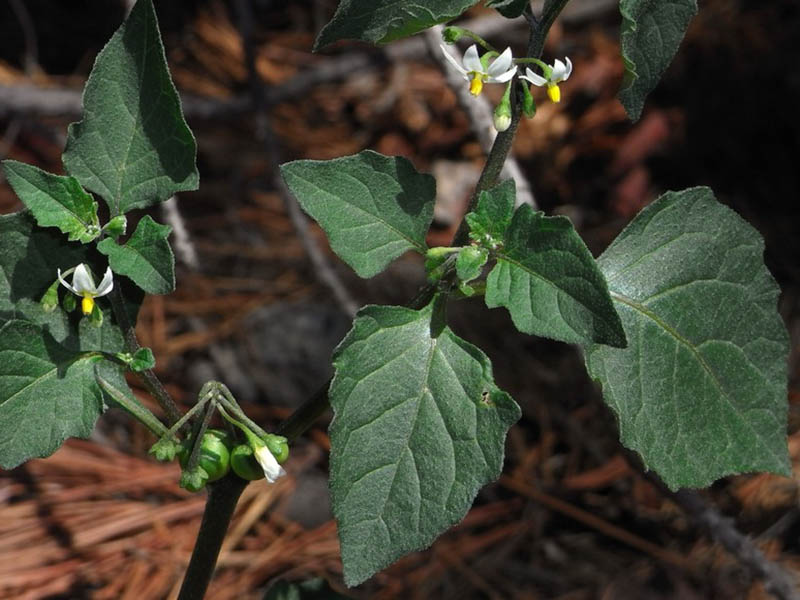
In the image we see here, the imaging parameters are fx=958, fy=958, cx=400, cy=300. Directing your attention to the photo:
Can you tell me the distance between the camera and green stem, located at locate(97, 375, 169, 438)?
1402mm

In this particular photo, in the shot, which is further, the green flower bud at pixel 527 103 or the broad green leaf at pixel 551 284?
the green flower bud at pixel 527 103

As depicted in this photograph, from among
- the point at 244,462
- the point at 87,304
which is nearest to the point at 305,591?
the point at 244,462

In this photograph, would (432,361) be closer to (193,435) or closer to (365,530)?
(365,530)

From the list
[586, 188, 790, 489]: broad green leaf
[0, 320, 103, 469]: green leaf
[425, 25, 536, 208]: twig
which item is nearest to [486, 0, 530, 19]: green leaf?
[586, 188, 790, 489]: broad green leaf

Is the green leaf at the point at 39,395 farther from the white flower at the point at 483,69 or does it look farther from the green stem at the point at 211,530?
the white flower at the point at 483,69

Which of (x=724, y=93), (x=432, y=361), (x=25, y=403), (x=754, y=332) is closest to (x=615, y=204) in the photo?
(x=724, y=93)

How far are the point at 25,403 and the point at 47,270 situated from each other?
0.21 m

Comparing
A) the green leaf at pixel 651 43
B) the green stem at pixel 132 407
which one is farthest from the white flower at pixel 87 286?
the green leaf at pixel 651 43

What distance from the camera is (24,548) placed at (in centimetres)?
252

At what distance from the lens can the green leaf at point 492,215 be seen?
132cm

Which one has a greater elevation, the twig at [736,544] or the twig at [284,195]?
the twig at [284,195]

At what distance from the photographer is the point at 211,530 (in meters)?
1.63

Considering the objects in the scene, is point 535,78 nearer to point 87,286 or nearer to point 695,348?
point 695,348

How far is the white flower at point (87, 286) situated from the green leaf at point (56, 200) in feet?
0.19
